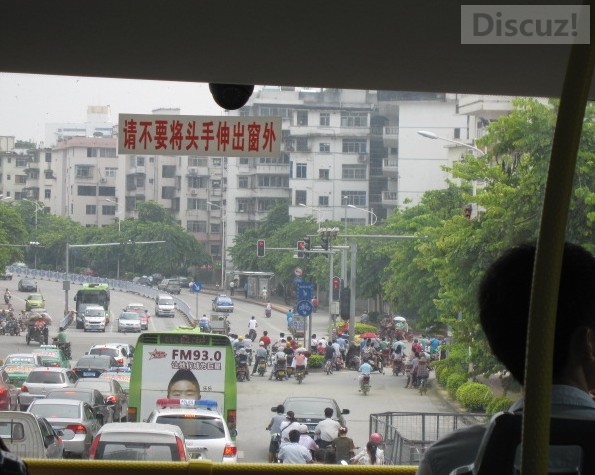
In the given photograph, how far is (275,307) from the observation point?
7.29 m

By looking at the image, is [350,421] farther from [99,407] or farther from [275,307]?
[99,407]

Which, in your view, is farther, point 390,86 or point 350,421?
point 350,421

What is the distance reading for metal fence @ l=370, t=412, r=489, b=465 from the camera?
5.32 m

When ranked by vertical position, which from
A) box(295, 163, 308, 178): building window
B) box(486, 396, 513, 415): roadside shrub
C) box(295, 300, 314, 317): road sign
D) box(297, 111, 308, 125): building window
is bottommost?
box(486, 396, 513, 415): roadside shrub

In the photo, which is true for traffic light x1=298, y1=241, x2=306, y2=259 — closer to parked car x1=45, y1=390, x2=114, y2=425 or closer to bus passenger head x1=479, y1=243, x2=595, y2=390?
parked car x1=45, y1=390, x2=114, y2=425

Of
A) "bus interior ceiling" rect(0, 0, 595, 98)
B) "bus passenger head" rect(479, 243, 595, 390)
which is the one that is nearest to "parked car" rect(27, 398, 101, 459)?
"bus interior ceiling" rect(0, 0, 595, 98)

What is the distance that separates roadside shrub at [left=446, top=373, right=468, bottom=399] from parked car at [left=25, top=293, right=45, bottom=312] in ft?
11.0

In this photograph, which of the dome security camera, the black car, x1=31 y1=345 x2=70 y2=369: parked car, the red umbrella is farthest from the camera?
the black car

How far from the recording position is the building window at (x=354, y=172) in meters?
7.31

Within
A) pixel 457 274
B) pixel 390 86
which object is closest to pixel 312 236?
pixel 457 274

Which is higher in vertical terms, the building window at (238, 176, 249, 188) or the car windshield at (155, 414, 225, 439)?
the building window at (238, 176, 249, 188)

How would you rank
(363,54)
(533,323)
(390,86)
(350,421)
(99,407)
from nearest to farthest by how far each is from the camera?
(533,323)
(363,54)
(390,86)
(350,421)
(99,407)

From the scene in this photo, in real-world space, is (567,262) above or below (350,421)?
above

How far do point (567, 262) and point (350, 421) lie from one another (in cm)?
609
